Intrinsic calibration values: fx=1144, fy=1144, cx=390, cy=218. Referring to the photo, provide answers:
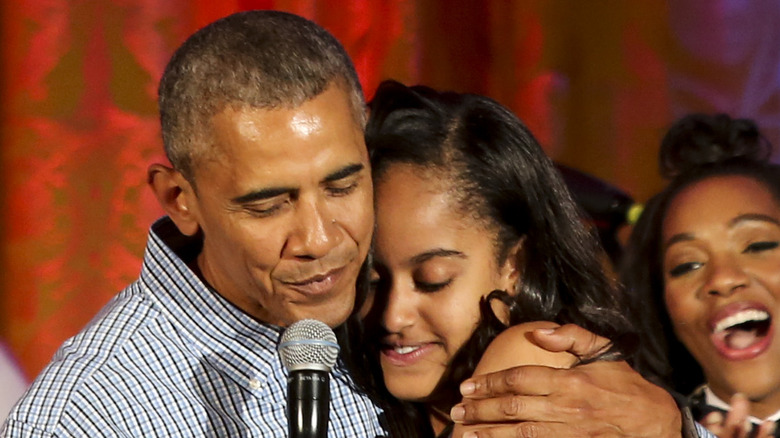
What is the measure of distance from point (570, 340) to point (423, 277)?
0.85 ft

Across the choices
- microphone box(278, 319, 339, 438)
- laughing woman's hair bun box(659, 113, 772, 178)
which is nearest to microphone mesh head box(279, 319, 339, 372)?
microphone box(278, 319, 339, 438)

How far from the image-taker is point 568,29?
3.49 metres

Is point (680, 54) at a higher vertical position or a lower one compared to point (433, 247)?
higher

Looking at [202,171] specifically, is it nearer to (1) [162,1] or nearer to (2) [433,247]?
(2) [433,247]

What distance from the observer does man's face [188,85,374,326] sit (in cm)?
162

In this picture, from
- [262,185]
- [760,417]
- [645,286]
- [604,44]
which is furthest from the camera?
[604,44]

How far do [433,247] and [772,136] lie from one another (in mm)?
1784

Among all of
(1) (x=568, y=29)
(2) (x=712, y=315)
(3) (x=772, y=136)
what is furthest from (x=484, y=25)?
(2) (x=712, y=315)

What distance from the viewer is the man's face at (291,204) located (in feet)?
5.33

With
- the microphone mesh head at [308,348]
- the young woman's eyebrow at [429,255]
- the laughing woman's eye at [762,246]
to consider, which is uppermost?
the laughing woman's eye at [762,246]

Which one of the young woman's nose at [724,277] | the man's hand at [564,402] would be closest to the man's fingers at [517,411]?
the man's hand at [564,402]

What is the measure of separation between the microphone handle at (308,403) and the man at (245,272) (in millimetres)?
430

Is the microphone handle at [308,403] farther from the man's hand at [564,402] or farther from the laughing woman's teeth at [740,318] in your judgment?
the laughing woman's teeth at [740,318]

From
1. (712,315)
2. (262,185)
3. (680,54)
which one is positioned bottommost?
(262,185)
